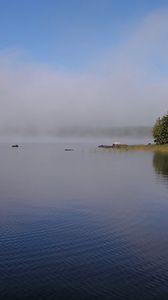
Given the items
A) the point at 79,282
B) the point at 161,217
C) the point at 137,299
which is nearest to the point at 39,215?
the point at 161,217

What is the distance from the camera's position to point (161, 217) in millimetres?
44812

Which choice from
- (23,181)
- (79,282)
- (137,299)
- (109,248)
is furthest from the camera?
(23,181)

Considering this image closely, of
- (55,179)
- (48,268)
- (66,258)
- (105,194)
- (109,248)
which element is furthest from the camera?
(55,179)

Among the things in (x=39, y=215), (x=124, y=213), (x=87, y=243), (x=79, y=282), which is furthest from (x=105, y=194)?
(x=79, y=282)

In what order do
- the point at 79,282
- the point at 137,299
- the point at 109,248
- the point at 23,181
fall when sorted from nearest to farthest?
the point at 137,299 → the point at 79,282 → the point at 109,248 → the point at 23,181

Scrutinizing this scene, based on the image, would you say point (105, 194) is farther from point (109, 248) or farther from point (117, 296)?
point (117, 296)

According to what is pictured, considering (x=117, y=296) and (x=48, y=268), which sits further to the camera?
(x=48, y=268)

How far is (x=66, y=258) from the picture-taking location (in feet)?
94.7

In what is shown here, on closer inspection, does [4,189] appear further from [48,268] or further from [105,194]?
[48,268]

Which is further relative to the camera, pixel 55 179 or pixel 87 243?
pixel 55 179

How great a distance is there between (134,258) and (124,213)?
17614 mm

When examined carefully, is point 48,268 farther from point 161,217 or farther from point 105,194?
point 105,194

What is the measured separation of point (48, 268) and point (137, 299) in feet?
22.3

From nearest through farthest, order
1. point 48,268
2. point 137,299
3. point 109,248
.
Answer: point 137,299 → point 48,268 → point 109,248
